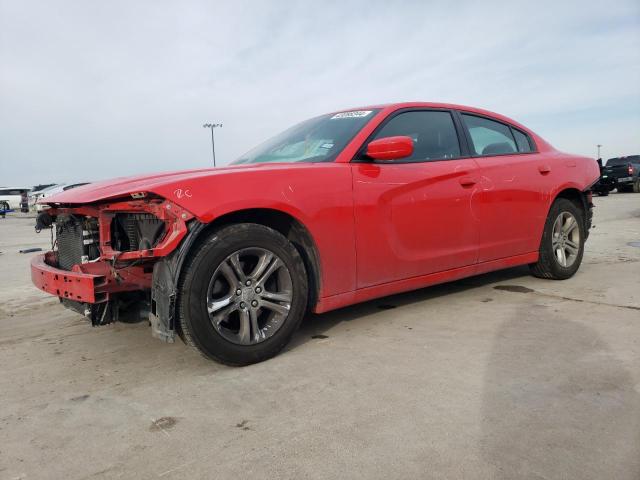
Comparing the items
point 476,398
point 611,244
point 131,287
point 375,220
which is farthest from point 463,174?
point 611,244

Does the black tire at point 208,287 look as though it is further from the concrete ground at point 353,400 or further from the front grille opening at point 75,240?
the front grille opening at point 75,240

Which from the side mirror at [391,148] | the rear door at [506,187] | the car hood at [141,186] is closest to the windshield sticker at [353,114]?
the side mirror at [391,148]

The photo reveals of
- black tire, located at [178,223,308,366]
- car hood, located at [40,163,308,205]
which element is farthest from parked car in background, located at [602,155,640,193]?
car hood, located at [40,163,308,205]

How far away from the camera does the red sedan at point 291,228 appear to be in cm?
259

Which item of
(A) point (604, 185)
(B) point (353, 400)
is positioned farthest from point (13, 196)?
(B) point (353, 400)

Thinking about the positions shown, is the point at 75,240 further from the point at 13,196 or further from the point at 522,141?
the point at 13,196

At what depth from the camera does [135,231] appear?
283cm

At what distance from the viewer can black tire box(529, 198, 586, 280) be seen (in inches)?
181

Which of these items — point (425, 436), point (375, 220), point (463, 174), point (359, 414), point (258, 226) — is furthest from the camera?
point (463, 174)

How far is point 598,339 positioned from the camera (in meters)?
3.04

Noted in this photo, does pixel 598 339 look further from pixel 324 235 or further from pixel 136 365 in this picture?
pixel 136 365

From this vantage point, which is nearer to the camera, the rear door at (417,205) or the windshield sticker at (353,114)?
the rear door at (417,205)

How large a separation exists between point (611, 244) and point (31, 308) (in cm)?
747

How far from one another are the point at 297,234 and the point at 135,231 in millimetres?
940
